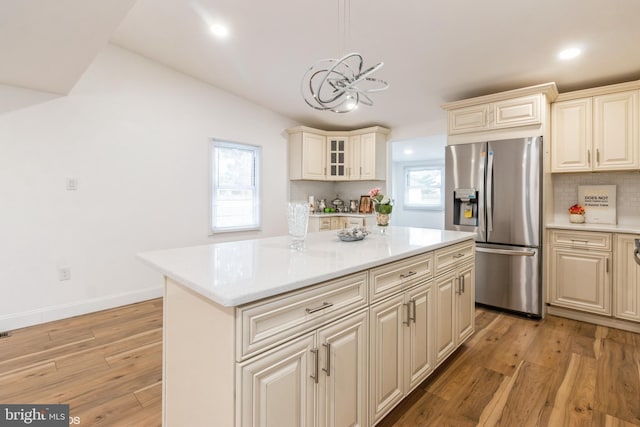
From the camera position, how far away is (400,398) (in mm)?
1744

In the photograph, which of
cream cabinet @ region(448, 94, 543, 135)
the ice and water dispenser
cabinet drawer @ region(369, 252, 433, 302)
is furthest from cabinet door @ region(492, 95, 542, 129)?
cabinet drawer @ region(369, 252, 433, 302)

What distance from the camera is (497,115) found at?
3.27 meters

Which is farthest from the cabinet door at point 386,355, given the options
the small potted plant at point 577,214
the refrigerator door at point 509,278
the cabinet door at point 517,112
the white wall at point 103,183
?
the white wall at point 103,183

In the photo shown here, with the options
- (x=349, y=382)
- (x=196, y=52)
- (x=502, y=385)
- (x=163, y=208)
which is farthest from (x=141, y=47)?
(x=502, y=385)

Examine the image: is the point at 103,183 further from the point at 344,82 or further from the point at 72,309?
the point at 344,82

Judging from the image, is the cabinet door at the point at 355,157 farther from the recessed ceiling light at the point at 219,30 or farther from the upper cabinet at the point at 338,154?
the recessed ceiling light at the point at 219,30

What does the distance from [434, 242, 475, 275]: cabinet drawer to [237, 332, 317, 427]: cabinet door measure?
3.84 feet

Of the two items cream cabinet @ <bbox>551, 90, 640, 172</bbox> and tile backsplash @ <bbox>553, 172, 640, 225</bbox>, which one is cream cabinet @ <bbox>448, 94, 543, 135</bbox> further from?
tile backsplash @ <bbox>553, 172, 640, 225</bbox>

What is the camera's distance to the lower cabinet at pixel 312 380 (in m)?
1.06

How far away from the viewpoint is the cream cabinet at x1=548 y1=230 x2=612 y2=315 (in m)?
2.94

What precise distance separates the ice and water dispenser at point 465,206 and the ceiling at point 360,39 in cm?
115

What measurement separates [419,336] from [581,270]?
2.27 m

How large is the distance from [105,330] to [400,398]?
263 cm

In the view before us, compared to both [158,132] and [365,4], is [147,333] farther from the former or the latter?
[365,4]
